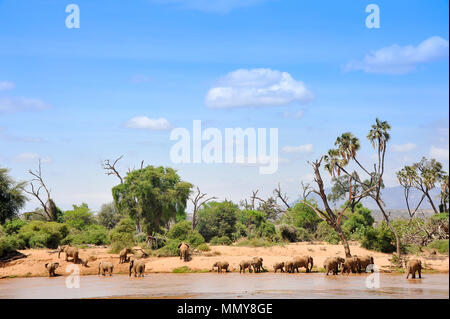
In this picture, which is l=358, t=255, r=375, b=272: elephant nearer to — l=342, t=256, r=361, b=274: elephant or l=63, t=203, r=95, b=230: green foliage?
l=342, t=256, r=361, b=274: elephant

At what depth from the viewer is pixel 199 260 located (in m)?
35.7

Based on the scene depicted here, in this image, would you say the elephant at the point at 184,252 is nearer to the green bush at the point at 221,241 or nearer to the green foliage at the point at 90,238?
the green bush at the point at 221,241

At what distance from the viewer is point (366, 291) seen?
22141 mm

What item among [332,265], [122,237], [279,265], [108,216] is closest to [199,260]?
[279,265]

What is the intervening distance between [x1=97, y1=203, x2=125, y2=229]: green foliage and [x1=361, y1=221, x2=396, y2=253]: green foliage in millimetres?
44534

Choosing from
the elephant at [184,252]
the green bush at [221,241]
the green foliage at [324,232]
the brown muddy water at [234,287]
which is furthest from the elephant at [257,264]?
the green foliage at [324,232]

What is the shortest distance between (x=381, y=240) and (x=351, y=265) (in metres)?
8.90

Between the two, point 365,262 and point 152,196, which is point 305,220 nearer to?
point 152,196

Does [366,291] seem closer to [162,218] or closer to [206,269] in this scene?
[206,269]

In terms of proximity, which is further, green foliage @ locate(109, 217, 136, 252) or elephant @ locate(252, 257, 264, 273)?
green foliage @ locate(109, 217, 136, 252)

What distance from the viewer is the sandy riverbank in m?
33.1

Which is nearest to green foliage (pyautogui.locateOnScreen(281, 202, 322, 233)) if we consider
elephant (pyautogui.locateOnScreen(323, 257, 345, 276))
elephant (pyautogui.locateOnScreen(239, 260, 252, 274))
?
elephant (pyautogui.locateOnScreen(239, 260, 252, 274))

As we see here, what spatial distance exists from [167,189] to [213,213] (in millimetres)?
7504
